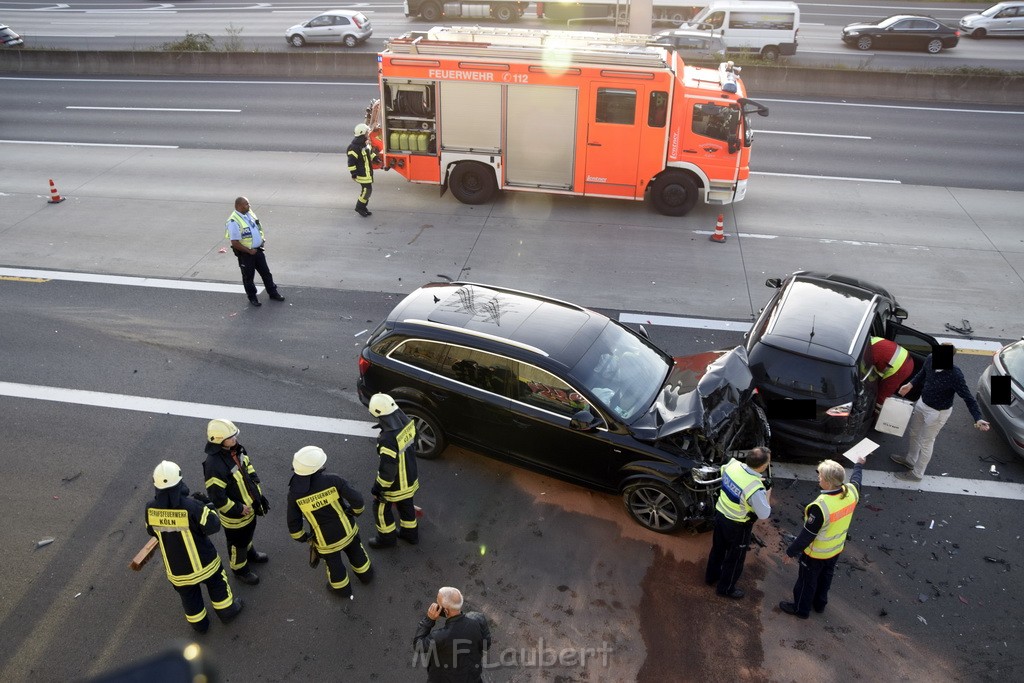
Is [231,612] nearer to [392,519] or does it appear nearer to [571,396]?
[392,519]

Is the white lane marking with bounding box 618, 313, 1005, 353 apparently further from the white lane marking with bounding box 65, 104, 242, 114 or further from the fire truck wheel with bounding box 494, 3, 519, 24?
the fire truck wheel with bounding box 494, 3, 519, 24

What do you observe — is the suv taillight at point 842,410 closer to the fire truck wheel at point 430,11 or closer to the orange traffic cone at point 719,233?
the orange traffic cone at point 719,233

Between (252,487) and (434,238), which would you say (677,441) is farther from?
(434,238)

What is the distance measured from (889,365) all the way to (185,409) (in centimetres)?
765

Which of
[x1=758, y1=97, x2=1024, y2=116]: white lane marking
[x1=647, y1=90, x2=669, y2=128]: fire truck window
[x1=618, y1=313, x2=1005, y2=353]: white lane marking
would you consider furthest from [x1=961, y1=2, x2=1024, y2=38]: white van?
[x1=618, y1=313, x2=1005, y2=353]: white lane marking

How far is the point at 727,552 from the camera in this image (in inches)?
245

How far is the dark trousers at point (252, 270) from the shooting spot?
10.5 m

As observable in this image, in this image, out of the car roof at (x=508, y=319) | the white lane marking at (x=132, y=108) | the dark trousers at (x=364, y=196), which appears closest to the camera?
the car roof at (x=508, y=319)

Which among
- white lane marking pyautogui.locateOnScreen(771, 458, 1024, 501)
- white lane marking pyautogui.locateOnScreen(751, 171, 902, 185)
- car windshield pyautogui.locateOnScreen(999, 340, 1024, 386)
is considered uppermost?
car windshield pyautogui.locateOnScreen(999, 340, 1024, 386)

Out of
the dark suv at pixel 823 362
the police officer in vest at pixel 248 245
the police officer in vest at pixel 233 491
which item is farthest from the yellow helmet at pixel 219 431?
the dark suv at pixel 823 362

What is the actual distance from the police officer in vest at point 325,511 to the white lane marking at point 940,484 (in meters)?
4.30

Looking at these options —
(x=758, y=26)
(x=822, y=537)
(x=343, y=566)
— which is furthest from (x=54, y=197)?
(x=758, y=26)

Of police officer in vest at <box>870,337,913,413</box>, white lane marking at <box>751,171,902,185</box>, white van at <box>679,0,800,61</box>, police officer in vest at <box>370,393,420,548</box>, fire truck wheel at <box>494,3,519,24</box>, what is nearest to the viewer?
police officer in vest at <box>370,393,420,548</box>

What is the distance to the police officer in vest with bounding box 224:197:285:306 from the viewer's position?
10.1m
